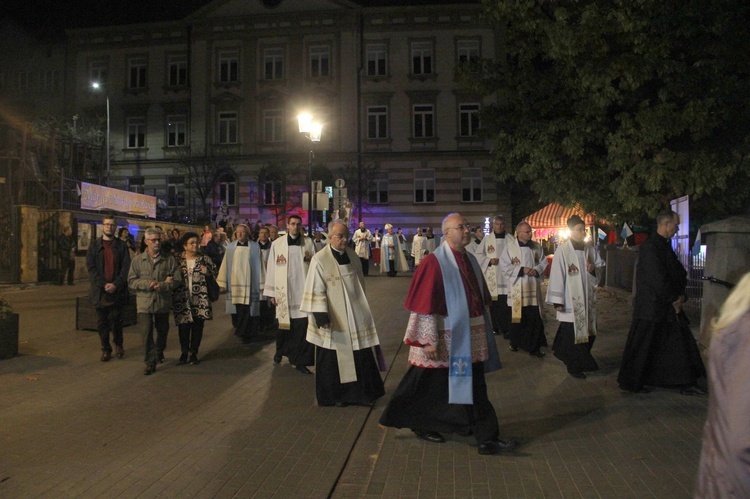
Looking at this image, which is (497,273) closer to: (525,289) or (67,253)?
(525,289)

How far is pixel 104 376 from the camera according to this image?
8.05m

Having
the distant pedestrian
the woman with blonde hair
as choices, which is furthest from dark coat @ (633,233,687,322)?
the distant pedestrian

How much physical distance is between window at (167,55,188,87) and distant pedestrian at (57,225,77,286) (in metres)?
24.5

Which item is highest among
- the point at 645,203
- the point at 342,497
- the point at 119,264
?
the point at 645,203

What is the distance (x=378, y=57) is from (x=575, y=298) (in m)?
33.5

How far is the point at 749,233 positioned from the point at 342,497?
579 centimetres

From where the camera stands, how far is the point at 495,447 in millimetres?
5184

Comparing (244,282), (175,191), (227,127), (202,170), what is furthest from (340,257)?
(175,191)

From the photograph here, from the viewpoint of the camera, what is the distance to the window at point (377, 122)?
1545 inches

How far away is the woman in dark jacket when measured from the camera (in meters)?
8.73

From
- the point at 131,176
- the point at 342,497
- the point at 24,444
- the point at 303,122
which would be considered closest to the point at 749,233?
the point at 342,497

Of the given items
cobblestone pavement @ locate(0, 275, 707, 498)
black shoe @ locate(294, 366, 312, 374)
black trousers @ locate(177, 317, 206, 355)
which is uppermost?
black trousers @ locate(177, 317, 206, 355)

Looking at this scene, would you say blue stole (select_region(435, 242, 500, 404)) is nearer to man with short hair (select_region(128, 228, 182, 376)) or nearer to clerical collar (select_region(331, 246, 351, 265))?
clerical collar (select_region(331, 246, 351, 265))

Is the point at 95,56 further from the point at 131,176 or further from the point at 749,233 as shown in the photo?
the point at 749,233
